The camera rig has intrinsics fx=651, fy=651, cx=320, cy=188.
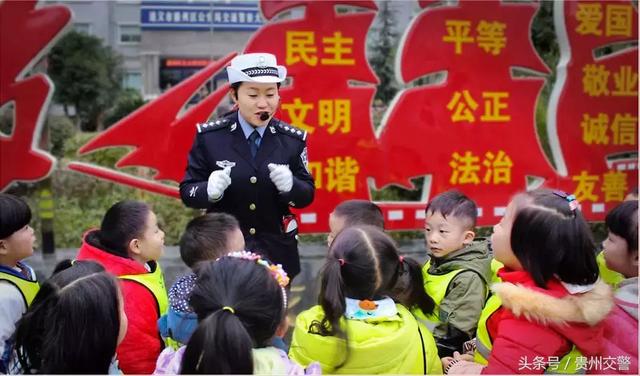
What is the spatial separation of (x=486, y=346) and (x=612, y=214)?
69cm

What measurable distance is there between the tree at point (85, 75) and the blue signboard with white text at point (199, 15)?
17.7 inches

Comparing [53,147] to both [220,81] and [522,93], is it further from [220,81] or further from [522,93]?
[522,93]

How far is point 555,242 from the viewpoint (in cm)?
178

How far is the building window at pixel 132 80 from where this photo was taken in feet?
16.5

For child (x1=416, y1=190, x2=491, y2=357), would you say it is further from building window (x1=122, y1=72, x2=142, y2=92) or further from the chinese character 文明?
building window (x1=122, y1=72, x2=142, y2=92)

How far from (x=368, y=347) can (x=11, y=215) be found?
1.36 meters

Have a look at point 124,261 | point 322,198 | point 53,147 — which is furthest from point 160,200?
point 124,261

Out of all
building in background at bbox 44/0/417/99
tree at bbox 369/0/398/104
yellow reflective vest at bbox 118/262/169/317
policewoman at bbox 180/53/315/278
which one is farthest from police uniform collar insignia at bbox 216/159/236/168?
tree at bbox 369/0/398/104

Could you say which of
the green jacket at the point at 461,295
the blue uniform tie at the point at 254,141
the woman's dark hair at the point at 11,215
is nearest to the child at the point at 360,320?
the green jacket at the point at 461,295

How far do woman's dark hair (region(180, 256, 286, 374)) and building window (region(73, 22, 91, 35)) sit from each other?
386 centimetres

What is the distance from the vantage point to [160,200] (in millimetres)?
5043

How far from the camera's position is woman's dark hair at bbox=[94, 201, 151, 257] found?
2.36m

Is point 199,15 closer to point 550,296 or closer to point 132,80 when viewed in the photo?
point 132,80

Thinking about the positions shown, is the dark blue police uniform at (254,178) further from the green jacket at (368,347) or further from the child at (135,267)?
the green jacket at (368,347)
